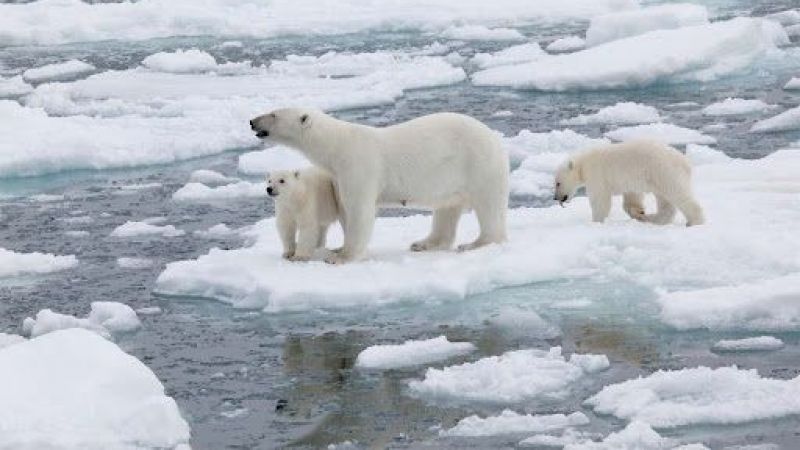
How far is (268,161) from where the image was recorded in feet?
40.4

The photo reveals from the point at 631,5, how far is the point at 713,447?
19.4m

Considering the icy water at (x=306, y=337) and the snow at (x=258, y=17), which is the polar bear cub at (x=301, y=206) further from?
the snow at (x=258, y=17)

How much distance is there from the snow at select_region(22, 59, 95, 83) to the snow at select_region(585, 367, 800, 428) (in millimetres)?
13738

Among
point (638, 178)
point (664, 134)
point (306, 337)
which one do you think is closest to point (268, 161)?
point (664, 134)

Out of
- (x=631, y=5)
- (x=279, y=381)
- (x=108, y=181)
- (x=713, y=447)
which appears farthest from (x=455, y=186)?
(x=631, y=5)

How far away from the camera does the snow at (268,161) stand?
477 inches

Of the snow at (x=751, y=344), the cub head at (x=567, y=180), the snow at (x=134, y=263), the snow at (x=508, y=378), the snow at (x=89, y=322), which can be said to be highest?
the cub head at (x=567, y=180)

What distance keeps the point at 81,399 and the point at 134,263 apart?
3302mm

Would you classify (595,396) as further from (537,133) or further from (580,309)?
(537,133)

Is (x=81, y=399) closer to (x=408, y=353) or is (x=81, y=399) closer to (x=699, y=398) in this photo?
(x=408, y=353)

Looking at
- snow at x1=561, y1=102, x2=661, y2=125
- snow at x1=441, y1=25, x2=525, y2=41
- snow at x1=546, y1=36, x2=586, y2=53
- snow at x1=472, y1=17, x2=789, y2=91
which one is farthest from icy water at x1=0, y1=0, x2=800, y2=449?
snow at x1=441, y1=25, x2=525, y2=41

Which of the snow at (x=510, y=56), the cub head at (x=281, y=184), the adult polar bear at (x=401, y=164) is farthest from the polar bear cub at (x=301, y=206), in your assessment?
the snow at (x=510, y=56)

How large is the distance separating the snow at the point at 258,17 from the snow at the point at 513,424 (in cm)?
1788

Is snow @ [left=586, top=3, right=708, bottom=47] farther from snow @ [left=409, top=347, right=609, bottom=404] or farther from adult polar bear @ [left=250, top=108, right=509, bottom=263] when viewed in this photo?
snow @ [left=409, top=347, right=609, bottom=404]
